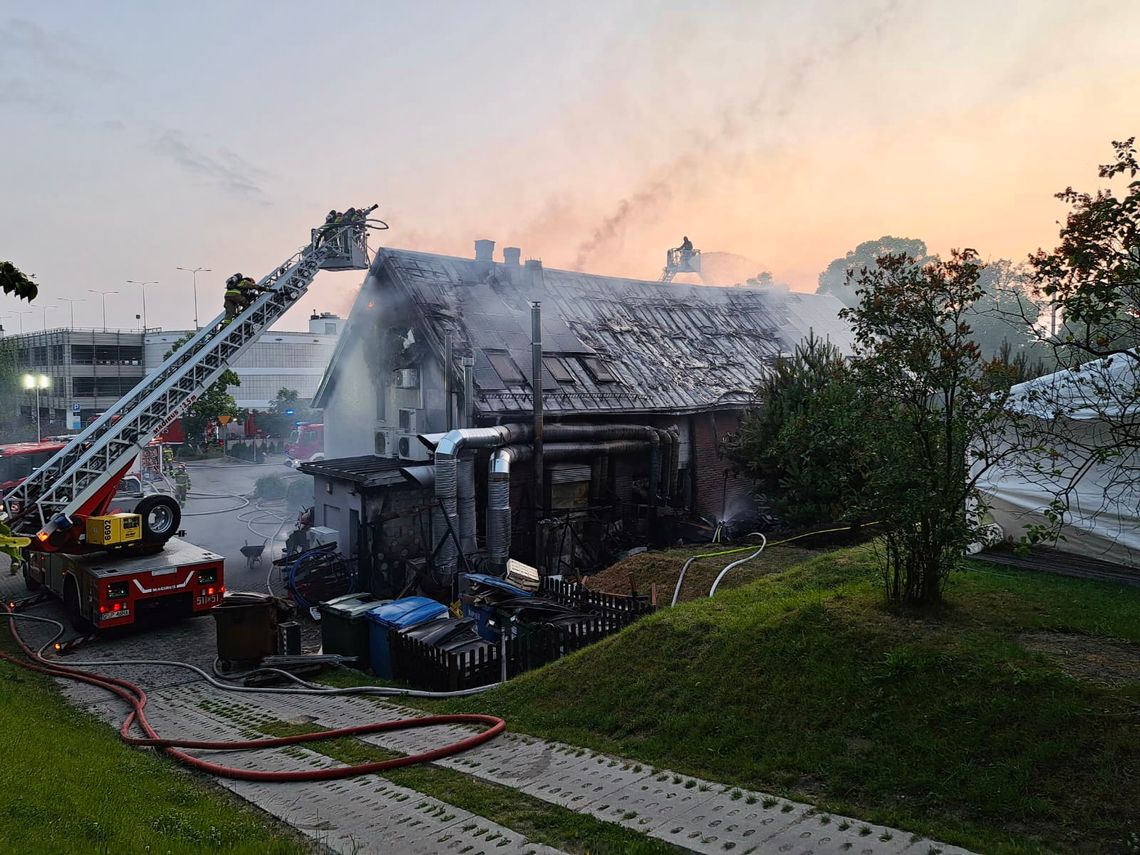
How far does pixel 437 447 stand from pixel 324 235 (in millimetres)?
6664

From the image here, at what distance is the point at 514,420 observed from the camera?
19219 millimetres

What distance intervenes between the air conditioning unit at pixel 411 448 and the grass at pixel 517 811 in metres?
12.3

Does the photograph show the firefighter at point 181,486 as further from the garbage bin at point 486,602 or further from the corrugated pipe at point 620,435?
the garbage bin at point 486,602

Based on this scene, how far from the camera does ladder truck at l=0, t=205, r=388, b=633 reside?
1386 centimetres

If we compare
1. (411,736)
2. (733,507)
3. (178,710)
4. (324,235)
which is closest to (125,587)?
(178,710)

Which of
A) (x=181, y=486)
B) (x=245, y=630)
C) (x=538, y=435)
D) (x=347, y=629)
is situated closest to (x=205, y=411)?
(x=181, y=486)

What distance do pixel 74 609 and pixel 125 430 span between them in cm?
346

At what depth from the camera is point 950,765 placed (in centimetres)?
600

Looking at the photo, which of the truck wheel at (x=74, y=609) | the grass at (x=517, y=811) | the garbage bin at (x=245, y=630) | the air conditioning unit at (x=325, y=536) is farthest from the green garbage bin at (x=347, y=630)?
the air conditioning unit at (x=325, y=536)

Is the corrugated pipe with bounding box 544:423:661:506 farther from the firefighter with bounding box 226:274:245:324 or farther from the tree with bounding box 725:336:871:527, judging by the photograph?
the firefighter with bounding box 226:274:245:324

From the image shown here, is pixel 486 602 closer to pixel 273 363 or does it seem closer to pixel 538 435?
pixel 538 435

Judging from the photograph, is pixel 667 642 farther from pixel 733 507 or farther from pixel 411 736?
pixel 733 507

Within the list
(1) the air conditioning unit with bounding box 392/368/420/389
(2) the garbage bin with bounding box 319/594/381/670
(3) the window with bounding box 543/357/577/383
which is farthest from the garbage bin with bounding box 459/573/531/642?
(3) the window with bounding box 543/357/577/383

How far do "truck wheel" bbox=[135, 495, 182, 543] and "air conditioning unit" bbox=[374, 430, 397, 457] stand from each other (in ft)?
22.6
